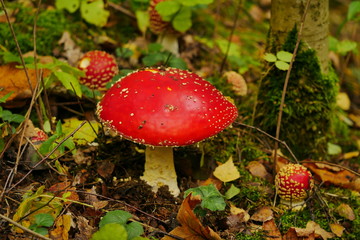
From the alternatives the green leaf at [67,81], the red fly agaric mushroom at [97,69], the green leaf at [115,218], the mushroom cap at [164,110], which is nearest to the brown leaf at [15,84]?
the green leaf at [67,81]

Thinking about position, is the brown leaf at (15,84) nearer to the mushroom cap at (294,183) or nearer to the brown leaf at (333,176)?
the mushroom cap at (294,183)

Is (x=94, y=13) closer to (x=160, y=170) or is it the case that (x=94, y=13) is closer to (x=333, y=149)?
(x=160, y=170)

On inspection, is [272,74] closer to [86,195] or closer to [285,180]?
[285,180]

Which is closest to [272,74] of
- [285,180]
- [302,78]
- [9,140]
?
[302,78]

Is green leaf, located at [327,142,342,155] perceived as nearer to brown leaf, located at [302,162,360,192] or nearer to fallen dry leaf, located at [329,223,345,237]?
brown leaf, located at [302,162,360,192]

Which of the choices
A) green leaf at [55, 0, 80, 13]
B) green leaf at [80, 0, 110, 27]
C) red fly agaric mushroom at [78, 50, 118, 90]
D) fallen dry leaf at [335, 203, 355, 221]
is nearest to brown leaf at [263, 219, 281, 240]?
fallen dry leaf at [335, 203, 355, 221]
